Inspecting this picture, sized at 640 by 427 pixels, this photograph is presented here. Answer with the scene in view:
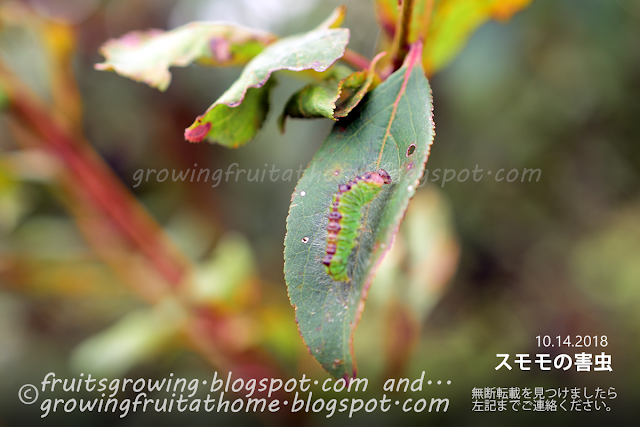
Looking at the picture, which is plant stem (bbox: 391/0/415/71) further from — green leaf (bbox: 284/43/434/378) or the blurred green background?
the blurred green background

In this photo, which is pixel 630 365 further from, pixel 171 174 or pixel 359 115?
pixel 171 174

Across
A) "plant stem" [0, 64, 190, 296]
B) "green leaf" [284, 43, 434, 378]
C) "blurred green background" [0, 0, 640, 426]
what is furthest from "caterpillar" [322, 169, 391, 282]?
"plant stem" [0, 64, 190, 296]

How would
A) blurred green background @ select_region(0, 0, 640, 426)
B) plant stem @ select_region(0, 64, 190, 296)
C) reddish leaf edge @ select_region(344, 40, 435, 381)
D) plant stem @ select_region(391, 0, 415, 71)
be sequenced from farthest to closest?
blurred green background @ select_region(0, 0, 640, 426) < plant stem @ select_region(0, 64, 190, 296) < plant stem @ select_region(391, 0, 415, 71) < reddish leaf edge @ select_region(344, 40, 435, 381)

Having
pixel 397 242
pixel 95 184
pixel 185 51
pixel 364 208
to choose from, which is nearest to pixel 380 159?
pixel 364 208

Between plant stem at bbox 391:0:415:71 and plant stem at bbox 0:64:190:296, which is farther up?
plant stem at bbox 391:0:415:71

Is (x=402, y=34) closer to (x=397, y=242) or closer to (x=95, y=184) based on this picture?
(x=397, y=242)

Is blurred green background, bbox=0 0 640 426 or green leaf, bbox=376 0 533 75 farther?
blurred green background, bbox=0 0 640 426

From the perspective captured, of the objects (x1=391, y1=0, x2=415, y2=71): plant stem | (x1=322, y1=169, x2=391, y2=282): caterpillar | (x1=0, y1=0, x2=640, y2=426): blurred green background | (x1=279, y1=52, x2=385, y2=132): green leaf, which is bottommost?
(x1=0, y1=0, x2=640, y2=426): blurred green background
